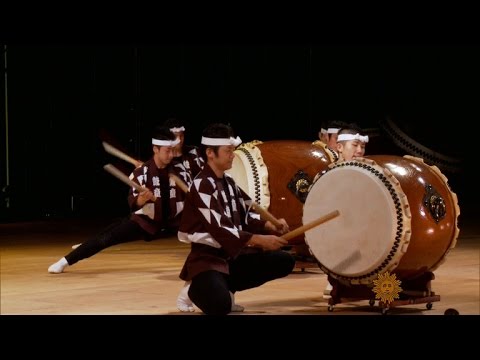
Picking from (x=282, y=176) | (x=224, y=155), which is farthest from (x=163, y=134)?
(x=224, y=155)

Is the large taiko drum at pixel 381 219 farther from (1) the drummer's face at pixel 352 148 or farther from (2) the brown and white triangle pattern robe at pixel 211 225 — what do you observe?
(1) the drummer's face at pixel 352 148

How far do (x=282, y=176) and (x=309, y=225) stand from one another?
145 cm

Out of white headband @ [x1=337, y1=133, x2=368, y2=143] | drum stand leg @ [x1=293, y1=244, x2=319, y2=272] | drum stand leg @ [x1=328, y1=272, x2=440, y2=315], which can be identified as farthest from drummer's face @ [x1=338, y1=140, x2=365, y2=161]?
drum stand leg @ [x1=293, y1=244, x2=319, y2=272]

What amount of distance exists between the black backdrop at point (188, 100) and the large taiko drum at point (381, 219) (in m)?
3.63

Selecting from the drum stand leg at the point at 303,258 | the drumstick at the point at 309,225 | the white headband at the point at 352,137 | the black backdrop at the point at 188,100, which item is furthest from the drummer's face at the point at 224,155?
the black backdrop at the point at 188,100

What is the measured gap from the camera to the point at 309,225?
347cm

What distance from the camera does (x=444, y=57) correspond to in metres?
8.19

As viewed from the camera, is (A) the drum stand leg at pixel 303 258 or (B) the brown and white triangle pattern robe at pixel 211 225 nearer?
(B) the brown and white triangle pattern robe at pixel 211 225

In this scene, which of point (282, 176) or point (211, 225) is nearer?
point (211, 225)

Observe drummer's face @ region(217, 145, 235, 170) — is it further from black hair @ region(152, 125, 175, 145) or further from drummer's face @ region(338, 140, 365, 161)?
black hair @ region(152, 125, 175, 145)

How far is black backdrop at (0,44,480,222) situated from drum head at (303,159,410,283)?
3681 millimetres

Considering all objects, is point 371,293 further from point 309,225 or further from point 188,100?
point 188,100

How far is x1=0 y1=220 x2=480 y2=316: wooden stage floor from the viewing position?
383 centimetres

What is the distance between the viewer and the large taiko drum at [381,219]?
3.59 metres
